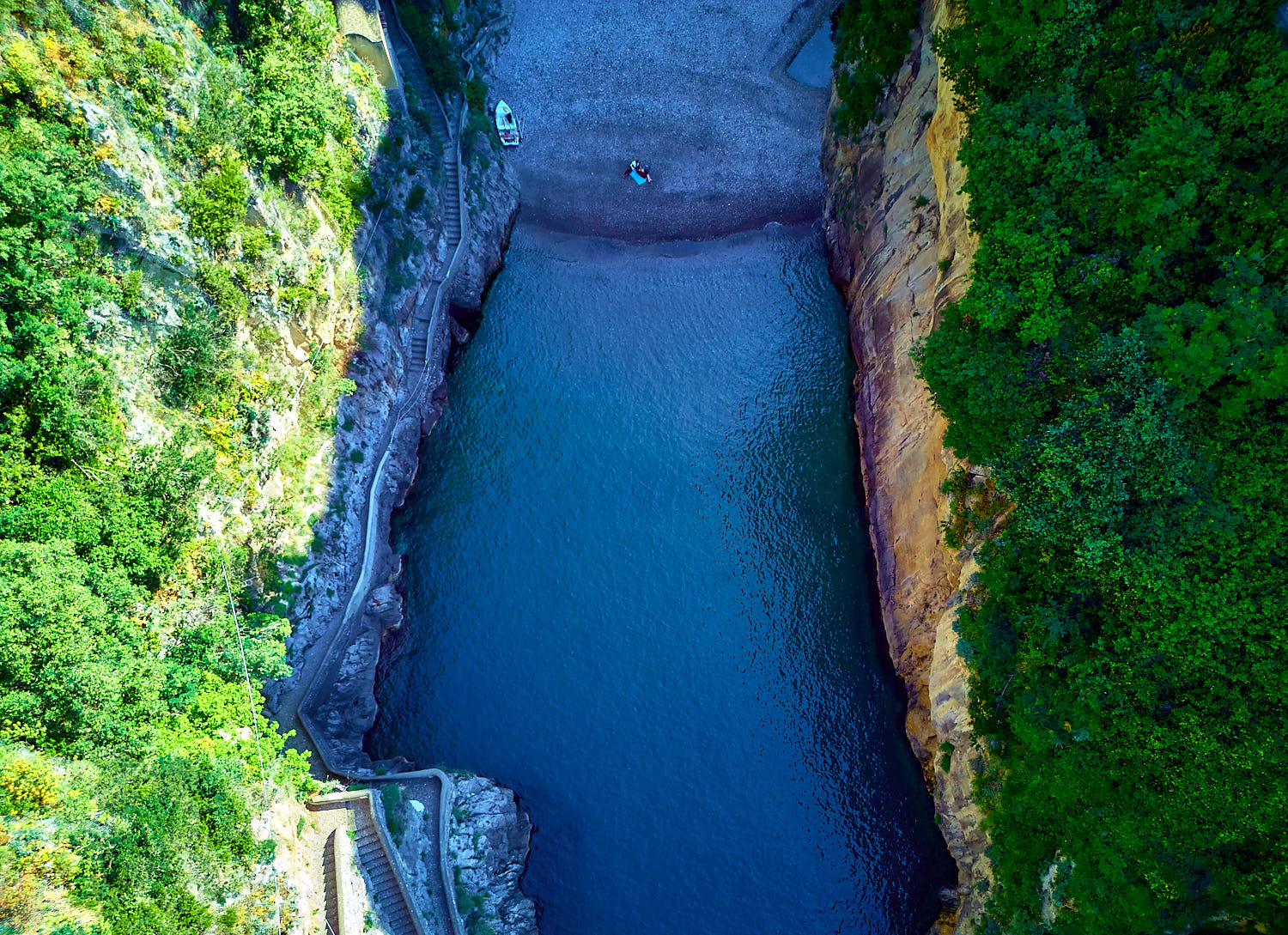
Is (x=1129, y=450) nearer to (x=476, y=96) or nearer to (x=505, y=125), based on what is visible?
(x=505, y=125)

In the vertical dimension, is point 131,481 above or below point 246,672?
above

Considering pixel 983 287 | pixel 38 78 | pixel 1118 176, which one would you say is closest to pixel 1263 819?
pixel 983 287

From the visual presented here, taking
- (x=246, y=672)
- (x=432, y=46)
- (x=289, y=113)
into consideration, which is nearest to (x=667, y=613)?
(x=246, y=672)

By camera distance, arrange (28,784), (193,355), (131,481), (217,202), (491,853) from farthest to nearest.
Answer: (491,853), (217,202), (193,355), (131,481), (28,784)

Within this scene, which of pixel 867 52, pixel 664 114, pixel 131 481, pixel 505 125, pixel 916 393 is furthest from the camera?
pixel 664 114

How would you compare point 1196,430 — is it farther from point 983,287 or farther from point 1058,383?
point 983,287

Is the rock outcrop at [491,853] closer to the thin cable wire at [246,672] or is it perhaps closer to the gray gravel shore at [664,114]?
the thin cable wire at [246,672]
